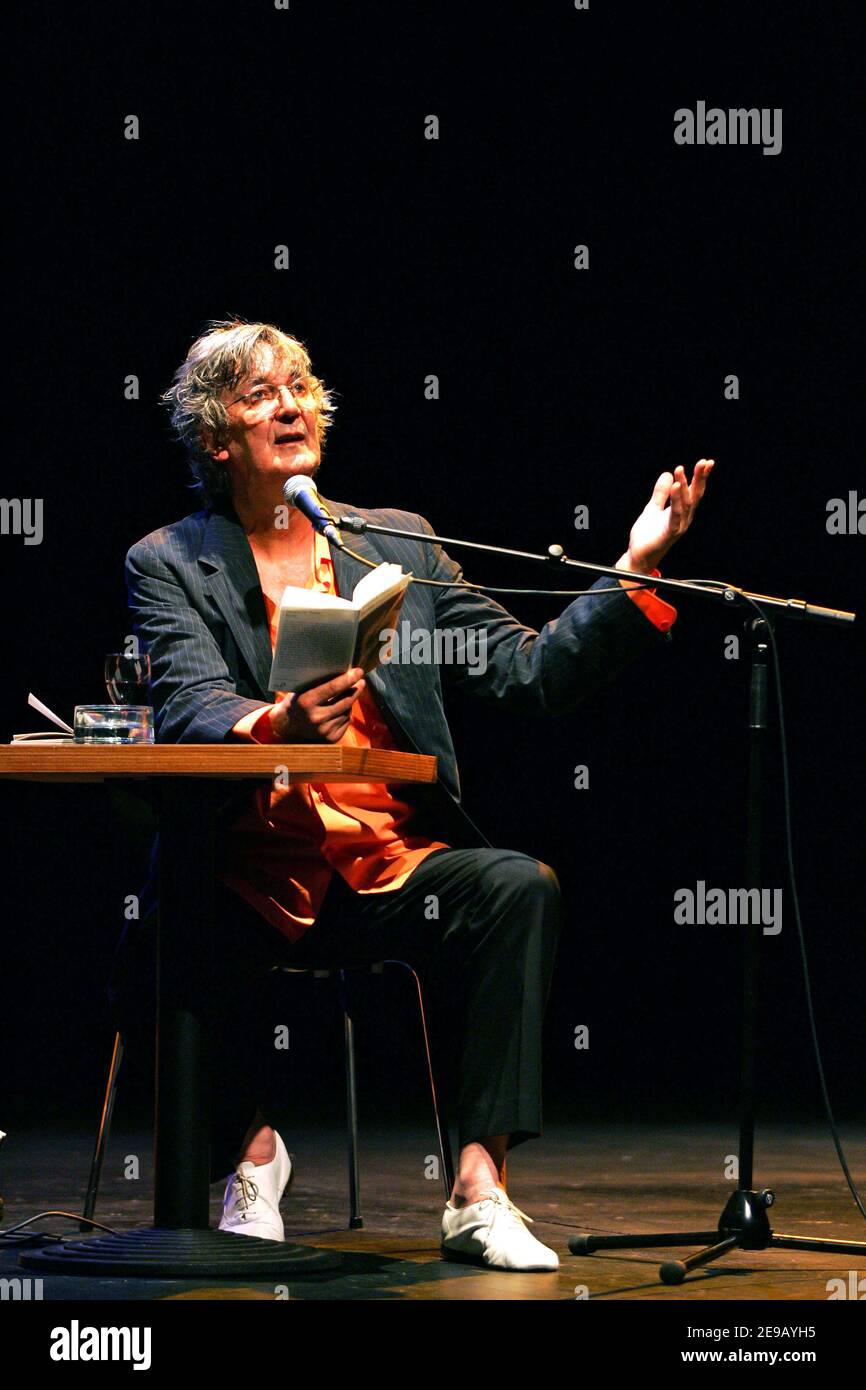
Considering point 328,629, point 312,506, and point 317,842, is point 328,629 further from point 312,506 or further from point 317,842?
point 317,842

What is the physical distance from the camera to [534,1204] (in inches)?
121

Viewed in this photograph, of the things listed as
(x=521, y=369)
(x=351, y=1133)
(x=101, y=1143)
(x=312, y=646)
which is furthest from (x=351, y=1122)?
(x=521, y=369)

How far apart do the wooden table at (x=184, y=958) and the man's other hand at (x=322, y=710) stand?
0.27ft

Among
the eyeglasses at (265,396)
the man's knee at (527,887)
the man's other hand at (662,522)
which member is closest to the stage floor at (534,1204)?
the man's knee at (527,887)

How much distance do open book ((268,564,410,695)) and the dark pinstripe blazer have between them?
13.2 inches

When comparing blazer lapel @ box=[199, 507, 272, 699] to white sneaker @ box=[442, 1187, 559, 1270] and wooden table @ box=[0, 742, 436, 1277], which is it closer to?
wooden table @ box=[0, 742, 436, 1277]

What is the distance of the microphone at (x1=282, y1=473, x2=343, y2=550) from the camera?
2.43m

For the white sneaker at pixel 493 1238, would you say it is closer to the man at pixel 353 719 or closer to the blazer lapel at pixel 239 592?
the man at pixel 353 719

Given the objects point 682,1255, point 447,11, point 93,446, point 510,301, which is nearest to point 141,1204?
point 682,1255

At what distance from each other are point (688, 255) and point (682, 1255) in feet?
10.1

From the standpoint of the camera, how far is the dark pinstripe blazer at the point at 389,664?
9.36ft

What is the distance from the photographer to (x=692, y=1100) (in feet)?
15.8

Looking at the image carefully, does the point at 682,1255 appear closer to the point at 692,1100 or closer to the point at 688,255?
the point at 692,1100

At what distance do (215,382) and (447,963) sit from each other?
3.67 feet
